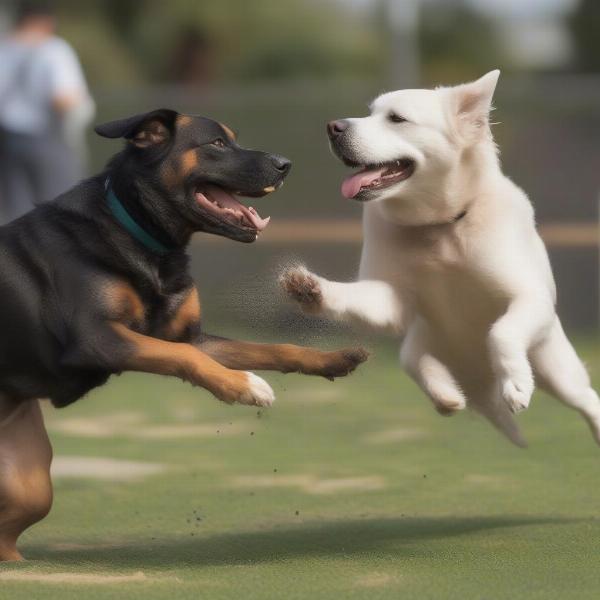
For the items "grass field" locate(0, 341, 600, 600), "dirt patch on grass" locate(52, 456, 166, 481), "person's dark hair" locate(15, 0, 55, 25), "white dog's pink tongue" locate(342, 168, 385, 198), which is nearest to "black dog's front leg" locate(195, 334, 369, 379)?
"grass field" locate(0, 341, 600, 600)

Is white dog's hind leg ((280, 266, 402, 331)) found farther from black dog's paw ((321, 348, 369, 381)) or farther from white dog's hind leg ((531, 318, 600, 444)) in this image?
white dog's hind leg ((531, 318, 600, 444))

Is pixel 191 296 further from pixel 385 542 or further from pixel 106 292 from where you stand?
pixel 385 542

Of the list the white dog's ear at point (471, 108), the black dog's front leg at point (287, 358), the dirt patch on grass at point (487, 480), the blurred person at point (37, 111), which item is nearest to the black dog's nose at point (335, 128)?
Answer: the white dog's ear at point (471, 108)

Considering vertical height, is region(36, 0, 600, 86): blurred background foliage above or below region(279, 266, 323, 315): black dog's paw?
below

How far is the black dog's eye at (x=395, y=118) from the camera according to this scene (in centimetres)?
638

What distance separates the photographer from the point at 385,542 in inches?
263

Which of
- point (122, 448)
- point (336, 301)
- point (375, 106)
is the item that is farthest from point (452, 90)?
point (122, 448)

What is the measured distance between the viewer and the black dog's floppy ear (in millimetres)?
6152

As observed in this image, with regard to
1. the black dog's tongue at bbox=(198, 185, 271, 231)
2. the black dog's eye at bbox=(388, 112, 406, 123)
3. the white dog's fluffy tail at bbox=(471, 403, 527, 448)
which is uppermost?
the black dog's eye at bbox=(388, 112, 406, 123)

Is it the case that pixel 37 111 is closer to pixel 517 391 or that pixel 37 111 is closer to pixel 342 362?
pixel 342 362

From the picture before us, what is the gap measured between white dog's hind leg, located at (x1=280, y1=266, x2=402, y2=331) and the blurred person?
6032 mm

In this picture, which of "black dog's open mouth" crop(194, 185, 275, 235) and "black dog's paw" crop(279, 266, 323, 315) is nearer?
"black dog's open mouth" crop(194, 185, 275, 235)

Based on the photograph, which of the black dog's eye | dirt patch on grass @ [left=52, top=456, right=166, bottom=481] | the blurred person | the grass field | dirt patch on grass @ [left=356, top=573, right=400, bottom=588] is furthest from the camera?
the blurred person

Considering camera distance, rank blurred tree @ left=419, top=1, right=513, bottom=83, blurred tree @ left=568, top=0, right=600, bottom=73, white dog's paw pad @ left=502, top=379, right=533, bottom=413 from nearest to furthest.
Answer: white dog's paw pad @ left=502, top=379, right=533, bottom=413, blurred tree @ left=568, top=0, right=600, bottom=73, blurred tree @ left=419, top=1, right=513, bottom=83
